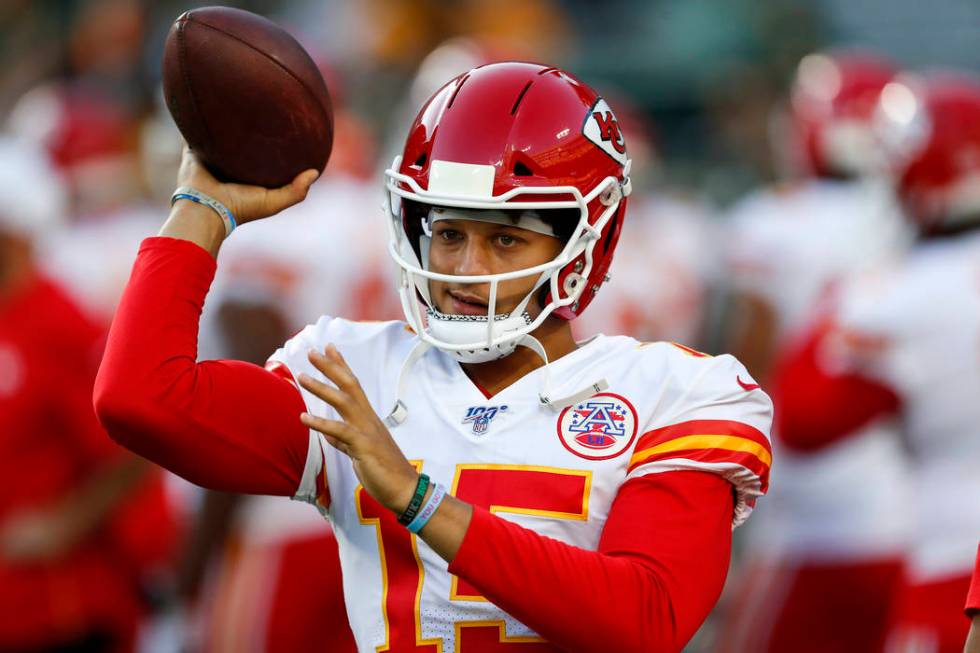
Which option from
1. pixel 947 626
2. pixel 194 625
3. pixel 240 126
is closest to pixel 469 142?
pixel 240 126

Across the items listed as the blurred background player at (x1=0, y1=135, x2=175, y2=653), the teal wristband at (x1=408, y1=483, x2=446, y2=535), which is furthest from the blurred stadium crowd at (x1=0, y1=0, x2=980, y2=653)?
the teal wristband at (x1=408, y1=483, x2=446, y2=535)

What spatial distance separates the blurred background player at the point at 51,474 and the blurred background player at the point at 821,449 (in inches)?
82.0

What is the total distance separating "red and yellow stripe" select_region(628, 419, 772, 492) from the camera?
249 centimetres

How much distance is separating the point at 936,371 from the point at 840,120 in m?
2.64

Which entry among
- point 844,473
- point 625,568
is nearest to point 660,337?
point 844,473

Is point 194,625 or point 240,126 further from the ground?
point 240,126

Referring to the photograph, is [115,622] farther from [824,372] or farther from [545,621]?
[545,621]

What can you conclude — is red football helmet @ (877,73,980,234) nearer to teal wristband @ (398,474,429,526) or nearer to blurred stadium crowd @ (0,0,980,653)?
blurred stadium crowd @ (0,0,980,653)

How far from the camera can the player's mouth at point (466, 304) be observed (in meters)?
2.59

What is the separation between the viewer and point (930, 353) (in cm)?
423

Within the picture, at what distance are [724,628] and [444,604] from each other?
3.45 metres

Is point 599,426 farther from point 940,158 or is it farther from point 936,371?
point 940,158

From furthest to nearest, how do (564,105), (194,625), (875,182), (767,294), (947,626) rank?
(767,294) < (875,182) < (194,625) < (947,626) < (564,105)

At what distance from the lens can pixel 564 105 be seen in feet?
8.83
